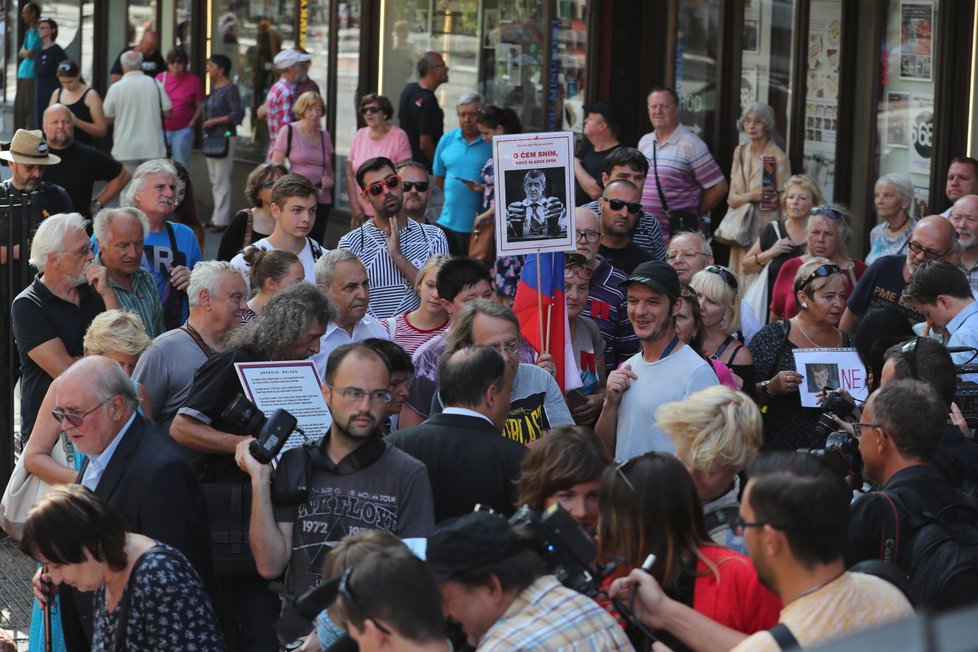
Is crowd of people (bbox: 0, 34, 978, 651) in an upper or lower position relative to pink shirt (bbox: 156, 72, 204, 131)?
lower

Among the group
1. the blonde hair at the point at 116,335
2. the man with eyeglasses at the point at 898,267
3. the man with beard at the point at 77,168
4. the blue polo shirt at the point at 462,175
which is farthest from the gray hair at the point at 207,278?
the blue polo shirt at the point at 462,175

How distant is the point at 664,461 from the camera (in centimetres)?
376

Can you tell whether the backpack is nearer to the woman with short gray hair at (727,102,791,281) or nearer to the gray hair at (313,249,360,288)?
the gray hair at (313,249,360,288)

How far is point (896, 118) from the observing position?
10.8 m

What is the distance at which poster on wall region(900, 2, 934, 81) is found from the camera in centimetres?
1048

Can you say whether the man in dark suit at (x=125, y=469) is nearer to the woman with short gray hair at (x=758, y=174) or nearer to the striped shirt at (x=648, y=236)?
the striped shirt at (x=648, y=236)

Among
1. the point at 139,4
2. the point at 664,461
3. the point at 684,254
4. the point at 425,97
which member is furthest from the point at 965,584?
the point at 139,4

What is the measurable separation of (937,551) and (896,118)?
23.8 feet

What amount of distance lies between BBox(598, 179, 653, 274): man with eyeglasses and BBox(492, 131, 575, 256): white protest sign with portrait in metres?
1.05

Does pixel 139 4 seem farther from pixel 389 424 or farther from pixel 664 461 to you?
pixel 664 461

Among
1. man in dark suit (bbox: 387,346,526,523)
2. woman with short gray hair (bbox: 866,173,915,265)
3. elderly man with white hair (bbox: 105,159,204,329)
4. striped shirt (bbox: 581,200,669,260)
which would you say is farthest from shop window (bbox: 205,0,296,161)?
man in dark suit (bbox: 387,346,526,523)

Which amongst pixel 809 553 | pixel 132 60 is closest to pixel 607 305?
pixel 809 553

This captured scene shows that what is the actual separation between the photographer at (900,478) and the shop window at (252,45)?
46.8ft

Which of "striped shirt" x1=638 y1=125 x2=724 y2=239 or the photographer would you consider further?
"striped shirt" x1=638 y1=125 x2=724 y2=239
